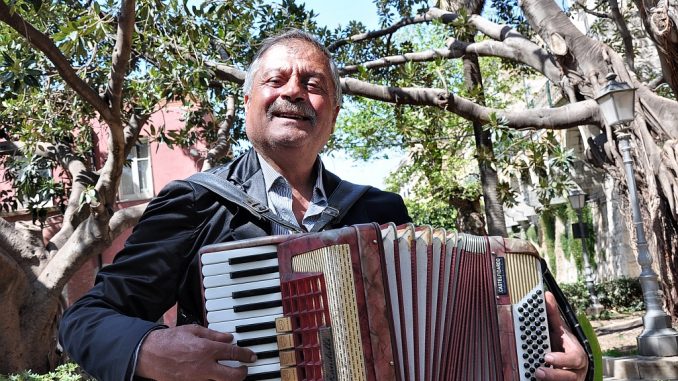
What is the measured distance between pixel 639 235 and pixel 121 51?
20.2 ft

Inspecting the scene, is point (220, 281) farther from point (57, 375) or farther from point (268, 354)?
point (57, 375)

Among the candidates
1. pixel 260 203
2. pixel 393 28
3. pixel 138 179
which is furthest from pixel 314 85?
pixel 138 179

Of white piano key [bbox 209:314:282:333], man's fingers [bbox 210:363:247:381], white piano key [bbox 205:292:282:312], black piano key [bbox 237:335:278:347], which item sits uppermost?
white piano key [bbox 205:292:282:312]

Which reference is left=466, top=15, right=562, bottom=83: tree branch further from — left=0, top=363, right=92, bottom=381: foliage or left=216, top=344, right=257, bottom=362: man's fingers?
left=216, top=344, right=257, bottom=362: man's fingers

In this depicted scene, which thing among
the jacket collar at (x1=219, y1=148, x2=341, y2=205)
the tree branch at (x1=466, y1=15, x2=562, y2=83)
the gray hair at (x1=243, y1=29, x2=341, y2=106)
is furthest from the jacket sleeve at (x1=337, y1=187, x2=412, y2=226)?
the tree branch at (x1=466, y1=15, x2=562, y2=83)

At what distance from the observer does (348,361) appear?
1817 millimetres

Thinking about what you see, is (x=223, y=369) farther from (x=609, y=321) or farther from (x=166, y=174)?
(x=166, y=174)

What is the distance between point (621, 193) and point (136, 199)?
1529cm

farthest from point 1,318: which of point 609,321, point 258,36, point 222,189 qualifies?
point 609,321

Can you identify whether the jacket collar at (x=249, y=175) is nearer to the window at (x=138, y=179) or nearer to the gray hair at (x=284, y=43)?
the gray hair at (x=284, y=43)

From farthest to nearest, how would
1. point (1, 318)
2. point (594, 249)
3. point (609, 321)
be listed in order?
point (594, 249) < point (609, 321) < point (1, 318)

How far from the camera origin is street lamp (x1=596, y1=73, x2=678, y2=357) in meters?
7.93

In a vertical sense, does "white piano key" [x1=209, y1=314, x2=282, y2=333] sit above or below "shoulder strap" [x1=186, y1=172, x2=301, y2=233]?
below

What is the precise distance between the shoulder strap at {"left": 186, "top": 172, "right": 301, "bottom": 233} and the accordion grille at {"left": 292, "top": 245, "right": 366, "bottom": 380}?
0.37m
